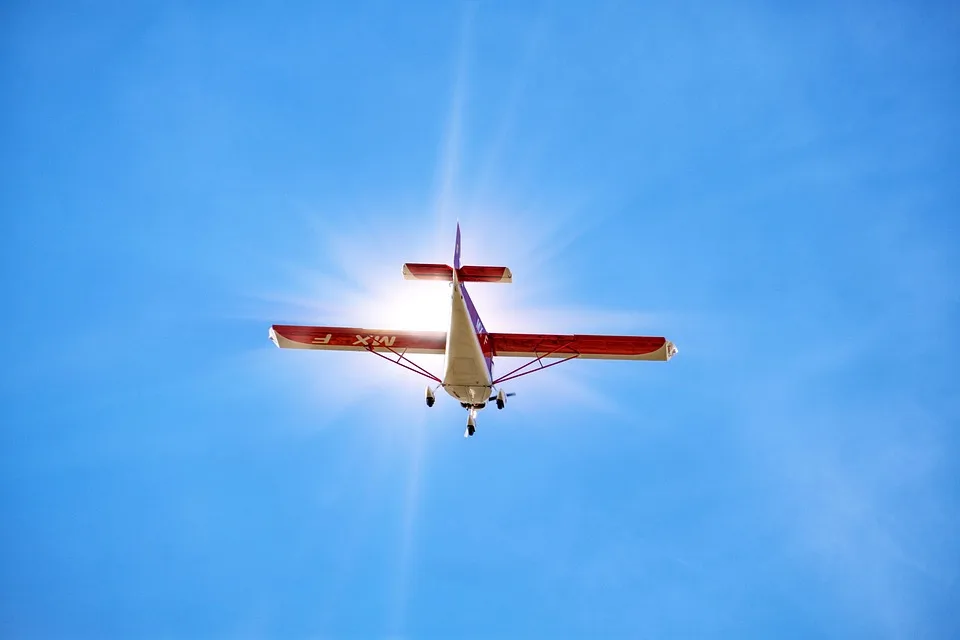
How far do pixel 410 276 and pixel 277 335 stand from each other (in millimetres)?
7664

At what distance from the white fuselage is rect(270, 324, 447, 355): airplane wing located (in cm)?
297

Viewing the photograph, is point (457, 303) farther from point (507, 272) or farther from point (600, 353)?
point (600, 353)

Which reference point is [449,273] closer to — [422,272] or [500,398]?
[422,272]

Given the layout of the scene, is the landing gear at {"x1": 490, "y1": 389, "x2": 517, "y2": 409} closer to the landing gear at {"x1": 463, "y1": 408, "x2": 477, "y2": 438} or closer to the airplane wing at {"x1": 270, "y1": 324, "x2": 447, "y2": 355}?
the landing gear at {"x1": 463, "y1": 408, "x2": 477, "y2": 438}

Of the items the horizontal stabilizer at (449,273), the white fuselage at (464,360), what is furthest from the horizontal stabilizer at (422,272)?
the white fuselage at (464,360)

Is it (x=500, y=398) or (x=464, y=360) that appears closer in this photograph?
(x=464, y=360)

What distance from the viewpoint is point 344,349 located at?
85.1 feet

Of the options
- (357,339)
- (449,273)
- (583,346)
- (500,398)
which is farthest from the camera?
(357,339)

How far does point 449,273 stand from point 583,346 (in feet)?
22.9

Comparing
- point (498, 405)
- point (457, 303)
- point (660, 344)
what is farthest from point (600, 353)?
point (457, 303)

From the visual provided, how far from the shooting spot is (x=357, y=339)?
25484 millimetres

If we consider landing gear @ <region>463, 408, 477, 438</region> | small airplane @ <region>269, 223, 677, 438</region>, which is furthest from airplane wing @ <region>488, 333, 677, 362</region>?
landing gear @ <region>463, 408, 477, 438</region>

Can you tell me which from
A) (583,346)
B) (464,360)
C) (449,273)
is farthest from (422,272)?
(583,346)

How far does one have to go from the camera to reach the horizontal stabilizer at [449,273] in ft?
68.2
